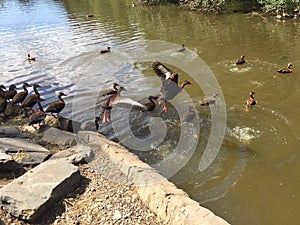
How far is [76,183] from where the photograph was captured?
5742 millimetres

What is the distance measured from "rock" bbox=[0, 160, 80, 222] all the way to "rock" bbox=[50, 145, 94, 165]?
66 centimetres

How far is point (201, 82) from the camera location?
12.5m

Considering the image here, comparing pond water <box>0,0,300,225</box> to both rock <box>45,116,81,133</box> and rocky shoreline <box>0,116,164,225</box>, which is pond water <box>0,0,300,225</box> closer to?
rock <box>45,116,81,133</box>

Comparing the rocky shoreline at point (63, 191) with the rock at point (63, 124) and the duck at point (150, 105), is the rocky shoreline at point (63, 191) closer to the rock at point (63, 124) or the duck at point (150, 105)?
the rock at point (63, 124)

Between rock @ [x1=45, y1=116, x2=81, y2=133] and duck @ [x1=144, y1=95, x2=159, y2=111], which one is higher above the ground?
rock @ [x1=45, y1=116, x2=81, y2=133]

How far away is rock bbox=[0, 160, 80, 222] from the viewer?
4.95 metres

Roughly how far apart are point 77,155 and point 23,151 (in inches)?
40.8

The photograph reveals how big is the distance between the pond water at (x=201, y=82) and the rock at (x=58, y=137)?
54.4 inches

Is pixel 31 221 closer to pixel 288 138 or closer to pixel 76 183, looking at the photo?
pixel 76 183

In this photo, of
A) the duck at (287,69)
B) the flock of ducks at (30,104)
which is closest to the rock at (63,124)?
the flock of ducks at (30,104)

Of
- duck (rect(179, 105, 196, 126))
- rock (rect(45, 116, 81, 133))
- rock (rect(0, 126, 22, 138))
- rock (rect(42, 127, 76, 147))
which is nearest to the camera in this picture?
rock (rect(42, 127, 76, 147))

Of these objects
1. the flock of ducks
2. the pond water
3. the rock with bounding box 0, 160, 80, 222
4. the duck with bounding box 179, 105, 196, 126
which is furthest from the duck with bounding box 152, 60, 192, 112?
the rock with bounding box 0, 160, 80, 222

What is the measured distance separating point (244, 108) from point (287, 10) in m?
14.2

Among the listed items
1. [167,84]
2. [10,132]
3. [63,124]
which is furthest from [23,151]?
[167,84]
